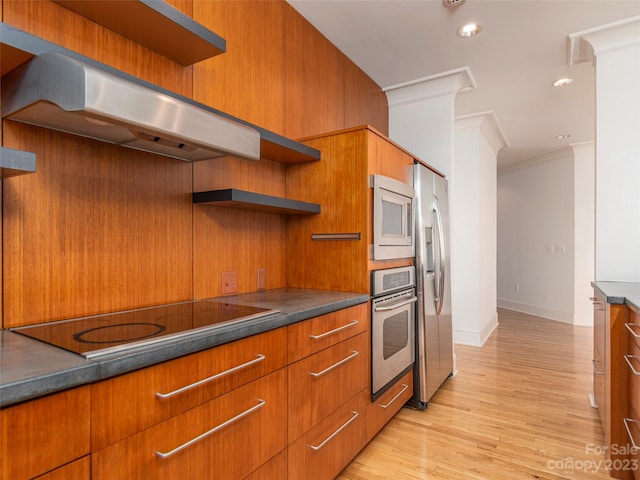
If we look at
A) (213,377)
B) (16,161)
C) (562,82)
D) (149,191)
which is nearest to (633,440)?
(213,377)

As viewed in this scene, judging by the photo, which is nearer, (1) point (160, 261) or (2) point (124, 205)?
(2) point (124, 205)

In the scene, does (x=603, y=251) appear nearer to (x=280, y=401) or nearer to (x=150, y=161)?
(x=280, y=401)

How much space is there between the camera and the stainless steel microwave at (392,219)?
6.88 feet

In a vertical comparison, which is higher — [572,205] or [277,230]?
[572,205]

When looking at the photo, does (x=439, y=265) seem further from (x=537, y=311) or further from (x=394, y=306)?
(x=537, y=311)

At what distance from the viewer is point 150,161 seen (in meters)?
1.59

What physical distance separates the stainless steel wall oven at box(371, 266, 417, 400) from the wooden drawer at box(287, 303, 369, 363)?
0.13 m

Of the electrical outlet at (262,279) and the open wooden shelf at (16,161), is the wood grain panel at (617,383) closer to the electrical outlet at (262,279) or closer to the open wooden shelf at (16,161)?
the electrical outlet at (262,279)

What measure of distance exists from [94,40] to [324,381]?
1.65m

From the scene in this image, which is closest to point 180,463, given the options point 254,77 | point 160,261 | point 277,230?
point 160,261

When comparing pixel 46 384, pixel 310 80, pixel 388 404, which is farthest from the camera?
pixel 310 80

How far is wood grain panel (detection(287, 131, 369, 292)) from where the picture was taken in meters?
2.06

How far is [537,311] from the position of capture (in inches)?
243

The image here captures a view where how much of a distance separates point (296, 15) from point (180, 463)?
2.52 metres
